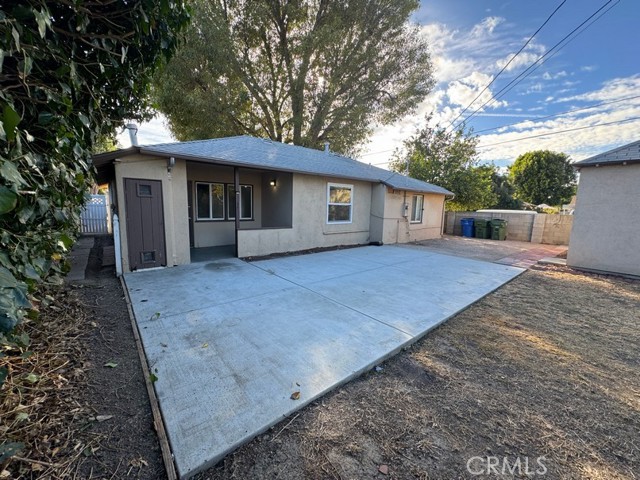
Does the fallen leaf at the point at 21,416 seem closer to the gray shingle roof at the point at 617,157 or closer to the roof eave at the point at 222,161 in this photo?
the roof eave at the point at 222,161

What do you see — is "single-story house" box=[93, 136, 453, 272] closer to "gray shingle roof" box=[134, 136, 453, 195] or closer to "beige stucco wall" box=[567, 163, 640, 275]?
"gray shingle roof" box=[134, 136, 453, 195]

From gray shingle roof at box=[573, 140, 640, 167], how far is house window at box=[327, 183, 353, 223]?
21.9ft

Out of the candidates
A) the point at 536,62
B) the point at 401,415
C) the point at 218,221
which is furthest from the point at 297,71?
the point at 401,415

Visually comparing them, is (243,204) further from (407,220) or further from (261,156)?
(407,220)

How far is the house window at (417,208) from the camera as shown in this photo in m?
12.5

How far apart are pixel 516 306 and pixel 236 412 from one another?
4.83 metres

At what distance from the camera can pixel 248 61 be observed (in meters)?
13.6

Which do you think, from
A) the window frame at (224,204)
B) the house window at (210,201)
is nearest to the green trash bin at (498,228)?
the window frame at (224,204)

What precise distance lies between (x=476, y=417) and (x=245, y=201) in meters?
8.93

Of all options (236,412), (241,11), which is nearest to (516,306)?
(236,412)

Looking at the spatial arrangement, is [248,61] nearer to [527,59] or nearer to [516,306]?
[527,59]

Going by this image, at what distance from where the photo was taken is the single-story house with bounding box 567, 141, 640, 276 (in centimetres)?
689

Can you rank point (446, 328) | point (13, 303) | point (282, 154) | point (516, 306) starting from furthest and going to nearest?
point (282, 154) → point (516, 306) → point (446, 328) → point (13, 303)

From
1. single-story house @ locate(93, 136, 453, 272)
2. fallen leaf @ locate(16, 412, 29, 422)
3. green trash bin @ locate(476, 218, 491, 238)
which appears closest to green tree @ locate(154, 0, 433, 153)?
single-story house @ locate(93, 136, 453, 272)
